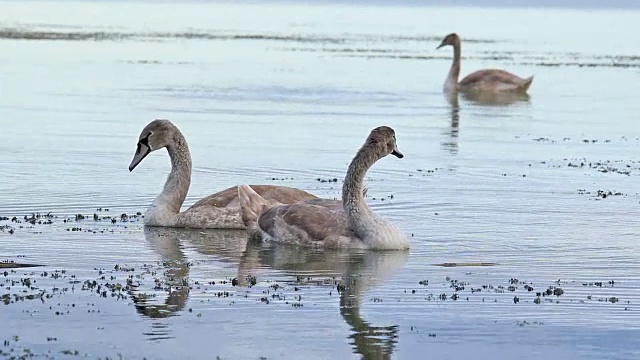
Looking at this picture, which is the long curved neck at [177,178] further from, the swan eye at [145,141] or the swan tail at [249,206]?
the swan tail at [249,206]

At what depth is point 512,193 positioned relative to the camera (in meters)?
19.7

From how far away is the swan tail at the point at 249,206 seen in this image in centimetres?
1620

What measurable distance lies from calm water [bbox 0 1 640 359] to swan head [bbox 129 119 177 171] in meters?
0.74

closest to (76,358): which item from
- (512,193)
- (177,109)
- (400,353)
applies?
(400,353)

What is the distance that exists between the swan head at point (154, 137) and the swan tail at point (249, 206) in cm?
133

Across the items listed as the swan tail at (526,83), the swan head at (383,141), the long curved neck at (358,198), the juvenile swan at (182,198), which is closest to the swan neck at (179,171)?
the juvenile swan at (182,198)

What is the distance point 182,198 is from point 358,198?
256cm

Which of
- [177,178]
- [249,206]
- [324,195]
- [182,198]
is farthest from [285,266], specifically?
[324,195]

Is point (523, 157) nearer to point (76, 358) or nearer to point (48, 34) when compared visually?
point (76, 358)

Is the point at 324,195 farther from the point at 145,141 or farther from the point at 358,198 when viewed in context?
the point at 358,198

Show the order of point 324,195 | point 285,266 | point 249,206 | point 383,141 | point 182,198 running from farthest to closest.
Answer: point 324,195 < point 182,198 < point 249,206 < point 383,141 < point 285,266

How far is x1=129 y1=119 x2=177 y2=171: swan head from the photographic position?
17.1 metres

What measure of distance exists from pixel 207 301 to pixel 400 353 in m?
2.14

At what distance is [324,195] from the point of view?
1920cm
